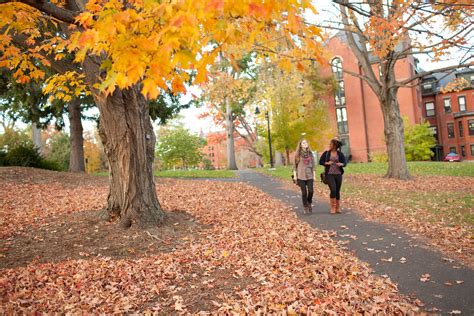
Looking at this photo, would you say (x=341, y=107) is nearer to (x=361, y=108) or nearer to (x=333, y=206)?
(x=361, y=108)

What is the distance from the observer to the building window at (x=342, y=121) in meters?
41.6

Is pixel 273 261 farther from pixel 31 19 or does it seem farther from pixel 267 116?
pixel 267 116

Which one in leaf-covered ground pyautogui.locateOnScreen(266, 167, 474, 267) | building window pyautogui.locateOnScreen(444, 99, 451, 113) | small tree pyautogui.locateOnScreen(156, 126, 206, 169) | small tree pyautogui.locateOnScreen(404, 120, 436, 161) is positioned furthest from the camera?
building window pyautogui.locateOnScreen(444, 99, 451, 113)

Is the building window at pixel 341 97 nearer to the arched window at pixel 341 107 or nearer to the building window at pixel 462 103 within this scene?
the arched window at pixel 341 107

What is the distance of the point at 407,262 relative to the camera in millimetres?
4797

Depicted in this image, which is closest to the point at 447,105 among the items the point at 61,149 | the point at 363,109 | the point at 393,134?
the point at 363,109

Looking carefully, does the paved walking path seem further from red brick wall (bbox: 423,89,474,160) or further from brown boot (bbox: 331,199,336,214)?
red brick wall (bbox: 423,89,474,160)

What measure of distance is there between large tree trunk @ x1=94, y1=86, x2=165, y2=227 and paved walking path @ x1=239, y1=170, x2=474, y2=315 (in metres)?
3.67

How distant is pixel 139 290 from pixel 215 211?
4.75 meters

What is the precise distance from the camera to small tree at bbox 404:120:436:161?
111ft

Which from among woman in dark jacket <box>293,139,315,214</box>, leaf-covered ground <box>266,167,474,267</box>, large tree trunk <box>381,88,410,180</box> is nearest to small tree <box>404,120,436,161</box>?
leaf-covered ground <box>266,167,474,267</box>

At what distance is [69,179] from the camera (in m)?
15.0

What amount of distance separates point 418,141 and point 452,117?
1460cm

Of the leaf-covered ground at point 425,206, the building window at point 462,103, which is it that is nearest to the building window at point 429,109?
the building window at point 462,103
